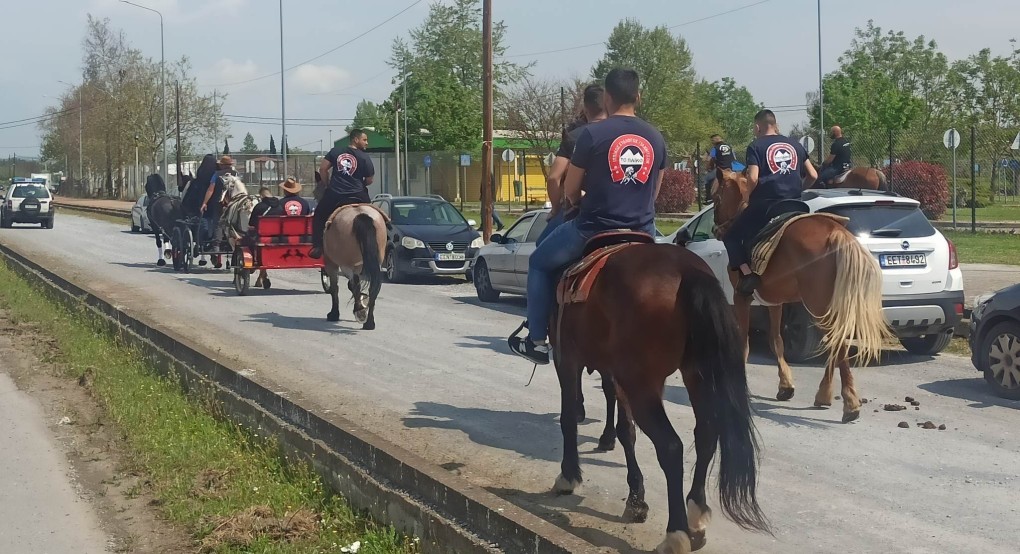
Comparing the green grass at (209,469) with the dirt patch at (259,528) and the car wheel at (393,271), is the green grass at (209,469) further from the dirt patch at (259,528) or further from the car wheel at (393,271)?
the car wheel at (393,271)

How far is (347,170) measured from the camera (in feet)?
46.8

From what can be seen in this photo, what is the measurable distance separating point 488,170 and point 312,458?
19.3 metres

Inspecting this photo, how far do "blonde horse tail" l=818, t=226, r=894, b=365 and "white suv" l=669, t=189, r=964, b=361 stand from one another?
226 centimetres

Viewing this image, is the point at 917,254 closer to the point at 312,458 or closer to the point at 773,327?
the point at 773,327

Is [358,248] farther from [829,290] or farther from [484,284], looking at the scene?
[829,290]

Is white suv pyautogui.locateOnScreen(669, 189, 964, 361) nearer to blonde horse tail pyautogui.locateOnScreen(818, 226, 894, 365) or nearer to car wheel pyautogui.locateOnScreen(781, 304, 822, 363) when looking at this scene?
car wheel pyautogui.locateOnScreen(781, 304, 822, 363)

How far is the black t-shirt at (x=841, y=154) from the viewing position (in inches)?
695

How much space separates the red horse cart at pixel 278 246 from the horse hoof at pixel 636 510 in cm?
1268

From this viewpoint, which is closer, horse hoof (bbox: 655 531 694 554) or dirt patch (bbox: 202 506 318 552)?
horse hoof (bbox: 655 531 694 554)

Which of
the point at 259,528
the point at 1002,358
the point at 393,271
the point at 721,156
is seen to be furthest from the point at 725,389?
the point at 393,271

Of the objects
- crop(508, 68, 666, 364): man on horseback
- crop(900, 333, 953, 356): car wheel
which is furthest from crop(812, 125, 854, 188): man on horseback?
crop(508, 68, 666, 364): man on horseback

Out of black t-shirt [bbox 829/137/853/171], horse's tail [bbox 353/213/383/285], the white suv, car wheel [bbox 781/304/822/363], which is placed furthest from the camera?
black t-shirt [bbox 829/137/853/171]

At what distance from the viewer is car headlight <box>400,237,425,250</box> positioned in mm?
21734

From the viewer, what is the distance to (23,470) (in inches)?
344
